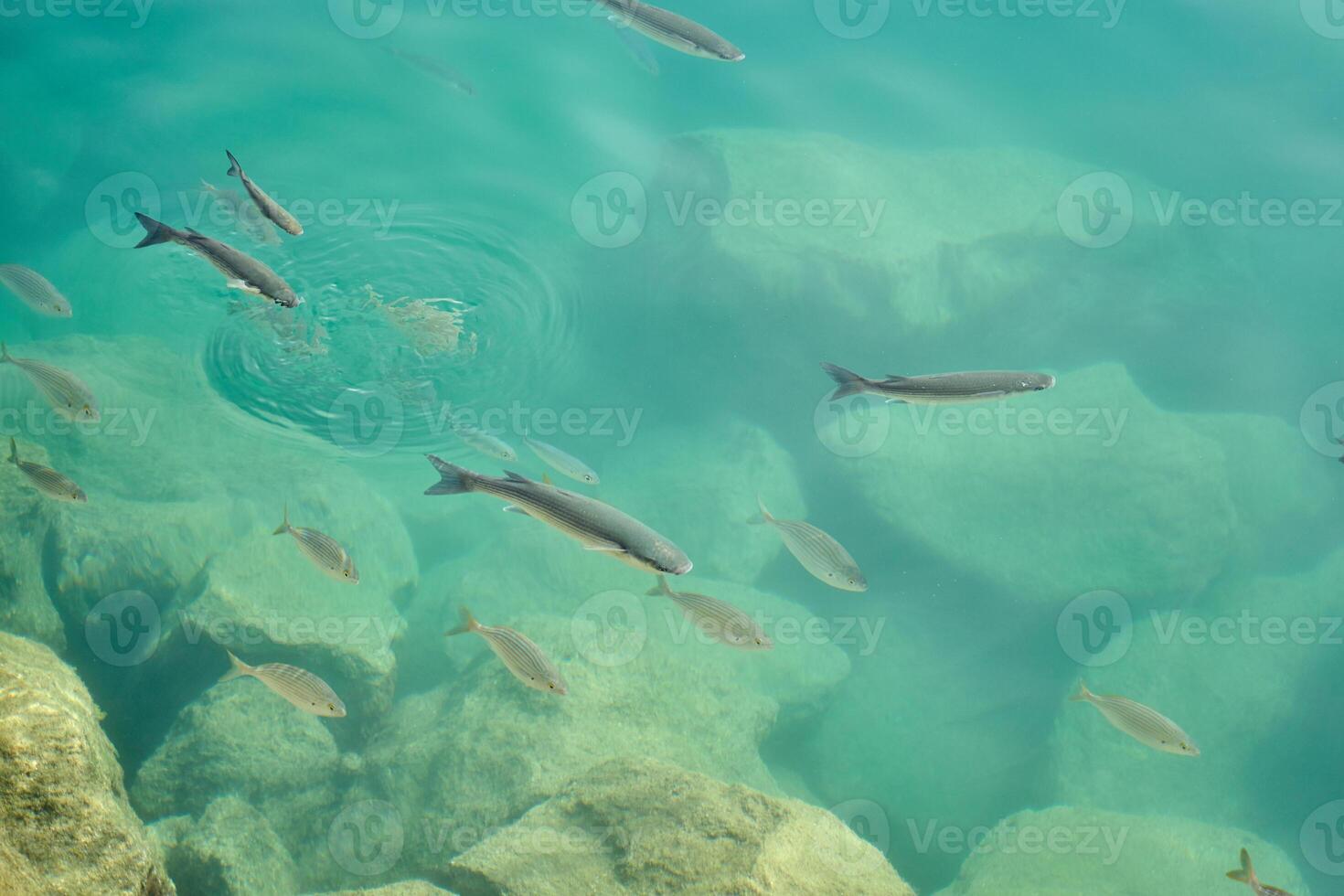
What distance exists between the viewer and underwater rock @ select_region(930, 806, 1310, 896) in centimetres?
548

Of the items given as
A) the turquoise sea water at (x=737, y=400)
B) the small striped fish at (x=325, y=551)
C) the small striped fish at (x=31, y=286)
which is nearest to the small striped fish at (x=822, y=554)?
the turquoise sea water at (x=737, y=400)

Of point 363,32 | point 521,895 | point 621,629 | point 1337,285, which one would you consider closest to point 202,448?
point 621,629

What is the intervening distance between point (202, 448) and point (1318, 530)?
574 inches

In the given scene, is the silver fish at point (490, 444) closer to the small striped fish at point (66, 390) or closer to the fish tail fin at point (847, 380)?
the small striped fish at point (66, 390)

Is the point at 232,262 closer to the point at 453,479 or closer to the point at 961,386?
the point at 453,479

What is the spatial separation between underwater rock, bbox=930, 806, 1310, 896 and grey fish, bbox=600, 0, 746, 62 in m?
6.66

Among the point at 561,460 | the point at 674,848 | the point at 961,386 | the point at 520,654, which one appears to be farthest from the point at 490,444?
the point at 961,386

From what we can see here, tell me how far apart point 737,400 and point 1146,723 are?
257 inches

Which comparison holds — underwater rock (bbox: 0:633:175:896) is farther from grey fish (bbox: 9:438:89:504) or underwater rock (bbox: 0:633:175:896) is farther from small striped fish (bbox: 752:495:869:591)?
small striped fish (bbox: 752:495:869:591)

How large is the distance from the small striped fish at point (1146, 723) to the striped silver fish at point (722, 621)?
7.81 ft

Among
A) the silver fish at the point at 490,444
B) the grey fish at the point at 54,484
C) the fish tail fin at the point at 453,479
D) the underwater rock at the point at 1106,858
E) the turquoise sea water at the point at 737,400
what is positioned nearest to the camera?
the fish tail fin at the point at 453,479

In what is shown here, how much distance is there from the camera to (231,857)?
4.23 meters

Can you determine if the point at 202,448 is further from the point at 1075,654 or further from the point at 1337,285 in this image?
the point at 1337,285

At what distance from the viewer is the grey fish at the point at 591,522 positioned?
9.30ft
